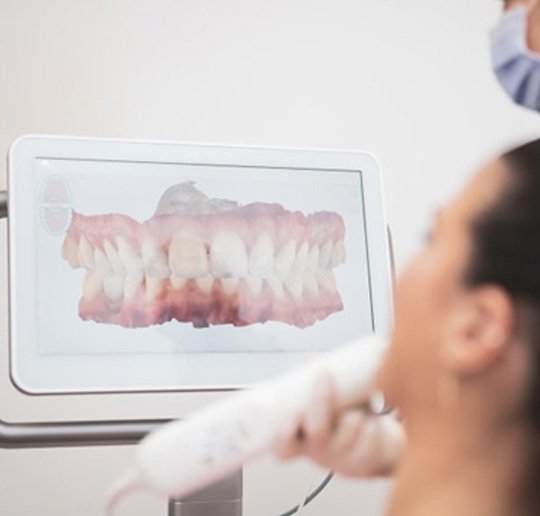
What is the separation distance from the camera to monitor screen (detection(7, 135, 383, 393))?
0.80 meters

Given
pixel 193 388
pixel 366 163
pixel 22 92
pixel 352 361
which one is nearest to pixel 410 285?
pixel 352 361

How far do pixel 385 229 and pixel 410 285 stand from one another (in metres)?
0.60

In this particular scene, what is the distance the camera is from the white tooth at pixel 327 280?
34.4 inches

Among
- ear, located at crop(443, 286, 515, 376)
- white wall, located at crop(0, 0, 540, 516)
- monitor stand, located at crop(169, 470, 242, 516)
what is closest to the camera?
ear, located at crop(443, 286, 515, 376)

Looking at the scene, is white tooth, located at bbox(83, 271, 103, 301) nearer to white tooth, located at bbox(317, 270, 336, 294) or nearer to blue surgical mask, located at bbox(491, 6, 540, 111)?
white tooth, located at bbox(317, 270, 336, 294)

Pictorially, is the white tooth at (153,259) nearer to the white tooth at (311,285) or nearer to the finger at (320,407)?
the white tooth at (311,285)

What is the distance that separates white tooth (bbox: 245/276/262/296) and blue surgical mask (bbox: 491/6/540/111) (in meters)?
0.50

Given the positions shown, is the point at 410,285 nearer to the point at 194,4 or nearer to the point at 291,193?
the point at 291,193

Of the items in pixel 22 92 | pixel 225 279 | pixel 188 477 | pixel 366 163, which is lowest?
pixel 188 477

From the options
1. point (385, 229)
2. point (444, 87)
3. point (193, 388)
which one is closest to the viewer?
point (193, 388)

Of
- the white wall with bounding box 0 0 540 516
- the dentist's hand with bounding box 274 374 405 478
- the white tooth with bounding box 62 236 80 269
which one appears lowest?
the dentist's hand with bounding box 274 374 405 478

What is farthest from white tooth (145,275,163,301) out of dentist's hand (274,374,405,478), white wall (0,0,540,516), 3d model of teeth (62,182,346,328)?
dentist's hand (274,374,405,478)

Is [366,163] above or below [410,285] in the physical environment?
above

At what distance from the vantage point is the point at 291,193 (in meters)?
0.91
